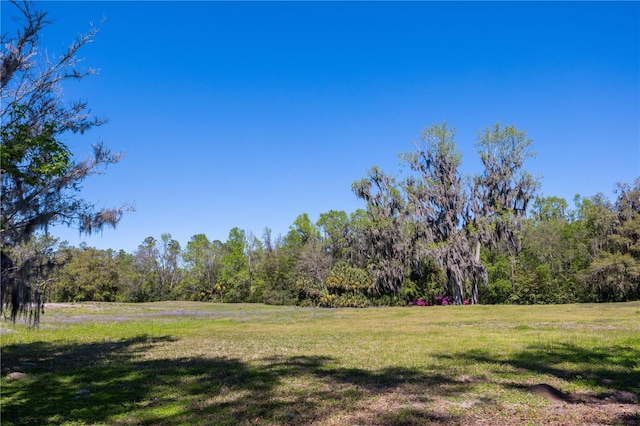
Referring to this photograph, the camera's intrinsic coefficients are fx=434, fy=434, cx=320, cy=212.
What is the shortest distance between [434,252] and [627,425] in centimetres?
4348

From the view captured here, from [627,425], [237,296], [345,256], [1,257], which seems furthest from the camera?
[237,296]

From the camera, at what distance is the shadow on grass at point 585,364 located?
9594mm

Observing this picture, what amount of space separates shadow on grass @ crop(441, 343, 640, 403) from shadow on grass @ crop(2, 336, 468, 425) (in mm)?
2875

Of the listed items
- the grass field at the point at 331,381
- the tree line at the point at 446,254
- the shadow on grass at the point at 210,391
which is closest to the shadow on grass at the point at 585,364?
the grass field at the point at 331,381

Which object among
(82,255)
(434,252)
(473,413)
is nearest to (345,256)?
(434,252)

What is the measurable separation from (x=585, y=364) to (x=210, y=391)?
33.3 ft

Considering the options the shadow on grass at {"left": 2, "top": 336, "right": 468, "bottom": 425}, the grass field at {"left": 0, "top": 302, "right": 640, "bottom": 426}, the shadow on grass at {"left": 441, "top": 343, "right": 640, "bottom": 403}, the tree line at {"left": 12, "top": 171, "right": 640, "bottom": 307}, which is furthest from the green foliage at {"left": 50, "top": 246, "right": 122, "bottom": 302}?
the shadow on grass at {"left": 441, "top": 343, "right": 640, "bottom": 403}

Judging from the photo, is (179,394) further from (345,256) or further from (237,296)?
(237,296)

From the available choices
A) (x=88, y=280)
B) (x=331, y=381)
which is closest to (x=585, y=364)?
(x=331, y=381)

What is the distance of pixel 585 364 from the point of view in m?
12.1

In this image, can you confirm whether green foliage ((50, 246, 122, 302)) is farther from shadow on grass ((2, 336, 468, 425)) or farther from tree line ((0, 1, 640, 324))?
shadow on grass ((2, 336, 468, 425))

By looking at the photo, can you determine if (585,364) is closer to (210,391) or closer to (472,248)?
(210,391)

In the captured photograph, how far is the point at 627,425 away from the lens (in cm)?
699

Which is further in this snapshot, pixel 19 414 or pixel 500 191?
pixel 500 191
